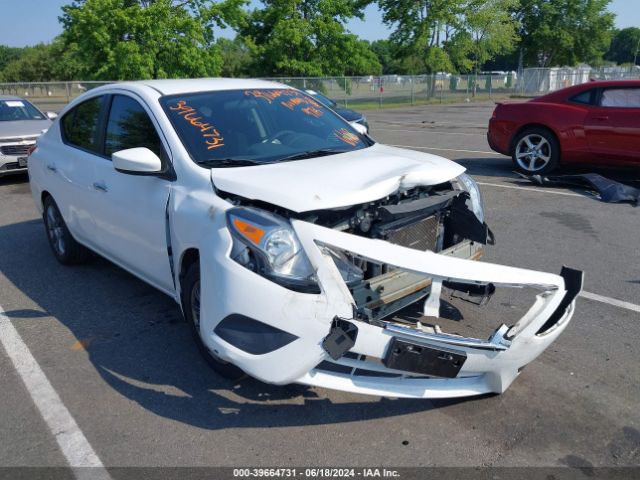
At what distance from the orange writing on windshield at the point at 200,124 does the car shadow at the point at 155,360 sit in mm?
1353

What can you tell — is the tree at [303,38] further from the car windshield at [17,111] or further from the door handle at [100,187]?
the door handle at [100,187]

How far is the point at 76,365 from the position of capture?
368 cm

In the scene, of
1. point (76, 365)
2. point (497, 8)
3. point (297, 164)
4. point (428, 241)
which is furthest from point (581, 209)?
point (497, 8)

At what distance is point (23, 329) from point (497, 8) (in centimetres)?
4745

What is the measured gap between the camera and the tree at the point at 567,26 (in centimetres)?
5112

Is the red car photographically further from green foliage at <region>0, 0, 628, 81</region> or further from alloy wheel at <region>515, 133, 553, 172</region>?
green foliage at <region>0, 0, 628, 81</region>

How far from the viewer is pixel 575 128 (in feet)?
28.1

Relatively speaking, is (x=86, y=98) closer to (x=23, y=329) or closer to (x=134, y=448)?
(x=23, y=329)

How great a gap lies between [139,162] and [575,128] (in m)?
7.14

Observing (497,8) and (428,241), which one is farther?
(497,8)

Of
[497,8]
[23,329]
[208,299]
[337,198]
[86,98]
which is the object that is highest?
[497,8]

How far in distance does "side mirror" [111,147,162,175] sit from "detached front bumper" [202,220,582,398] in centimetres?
95

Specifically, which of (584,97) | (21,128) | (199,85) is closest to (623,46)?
(584,97)

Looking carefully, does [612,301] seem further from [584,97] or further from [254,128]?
[584,97]
